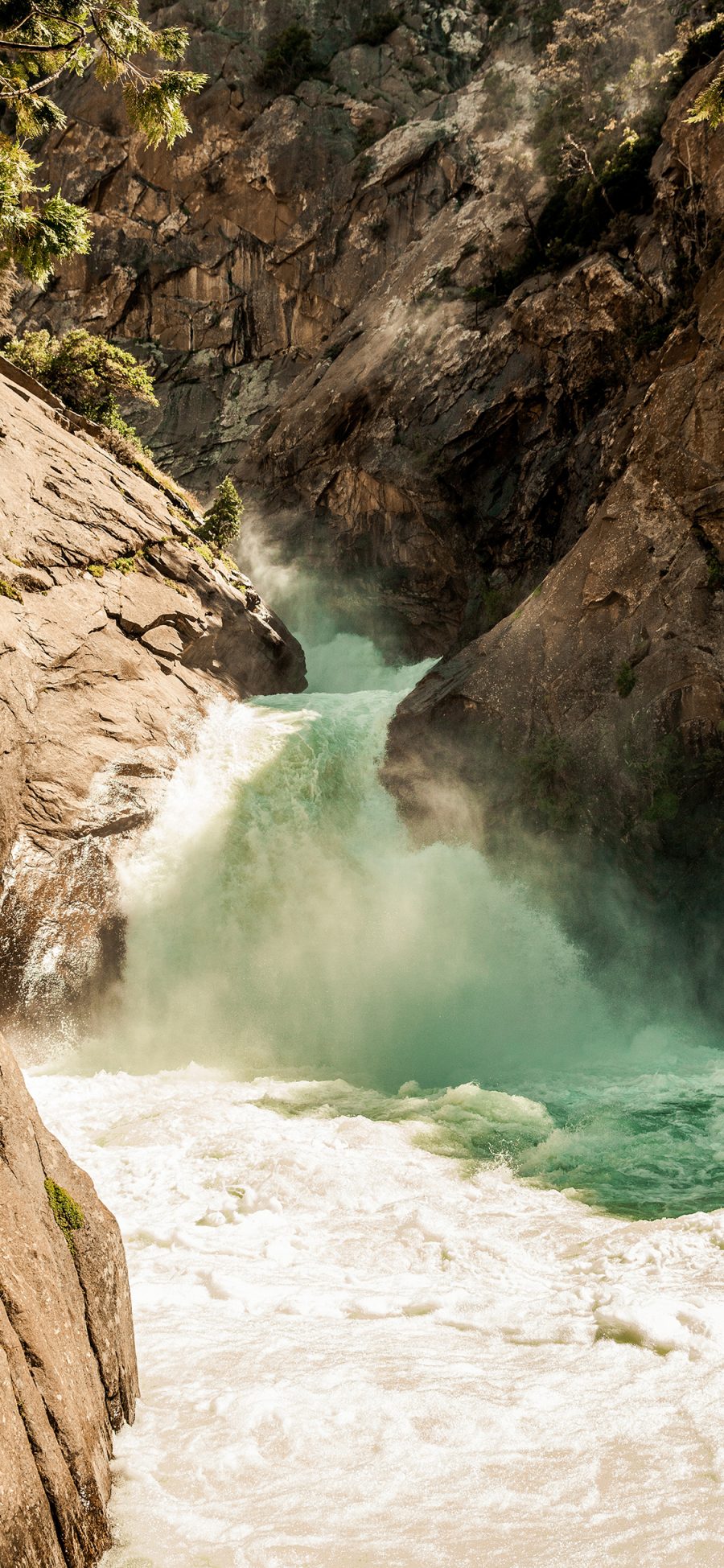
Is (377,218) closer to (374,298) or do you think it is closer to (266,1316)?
(374,298)

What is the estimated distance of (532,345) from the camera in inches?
1001

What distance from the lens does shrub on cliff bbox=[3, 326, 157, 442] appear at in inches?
892

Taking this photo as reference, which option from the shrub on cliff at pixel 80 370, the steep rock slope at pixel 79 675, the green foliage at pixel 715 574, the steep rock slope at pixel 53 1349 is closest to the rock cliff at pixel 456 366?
the green foliage at pixel 715 574

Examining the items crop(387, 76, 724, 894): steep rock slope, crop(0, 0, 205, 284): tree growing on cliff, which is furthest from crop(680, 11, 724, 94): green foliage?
crop(0, 0, 205, 284): tree growing on cliff

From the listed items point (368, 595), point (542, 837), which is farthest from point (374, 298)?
point (542, 837)

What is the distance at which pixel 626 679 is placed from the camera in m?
17.3

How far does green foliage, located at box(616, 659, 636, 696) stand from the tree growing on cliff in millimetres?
11703

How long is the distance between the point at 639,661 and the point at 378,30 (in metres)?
47.2

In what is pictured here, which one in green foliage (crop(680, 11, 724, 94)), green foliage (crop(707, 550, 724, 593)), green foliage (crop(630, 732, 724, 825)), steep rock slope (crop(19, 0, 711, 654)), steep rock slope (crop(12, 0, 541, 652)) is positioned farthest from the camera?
steep rock slope (crop(12, 0, 541, 652))

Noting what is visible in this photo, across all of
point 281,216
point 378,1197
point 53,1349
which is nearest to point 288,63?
point 281,216

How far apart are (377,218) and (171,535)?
27167 mm

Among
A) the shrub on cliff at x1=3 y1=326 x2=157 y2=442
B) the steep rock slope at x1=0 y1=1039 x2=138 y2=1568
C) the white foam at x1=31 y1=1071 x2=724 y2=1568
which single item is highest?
the shrub on cliff at x1=3 y1=326 x2=157 y2=442

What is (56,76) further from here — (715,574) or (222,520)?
(715,574)

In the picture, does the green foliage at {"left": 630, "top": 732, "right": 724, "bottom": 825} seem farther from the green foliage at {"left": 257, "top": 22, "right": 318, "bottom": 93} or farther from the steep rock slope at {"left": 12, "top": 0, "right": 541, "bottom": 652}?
the green foliage at {"left": 257, "top": 22, "right": 318, "bottom": 93}
